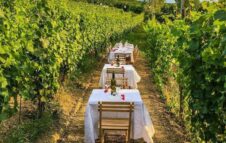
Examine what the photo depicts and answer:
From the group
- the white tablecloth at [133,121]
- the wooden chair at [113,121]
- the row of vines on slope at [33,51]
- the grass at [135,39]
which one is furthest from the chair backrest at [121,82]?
the grass at [135,39]

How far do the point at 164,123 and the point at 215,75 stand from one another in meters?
4.16

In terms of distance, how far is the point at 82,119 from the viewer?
9.30 metres

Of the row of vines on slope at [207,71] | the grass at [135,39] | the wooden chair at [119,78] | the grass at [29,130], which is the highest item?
the row of vines on slope at [207,71]

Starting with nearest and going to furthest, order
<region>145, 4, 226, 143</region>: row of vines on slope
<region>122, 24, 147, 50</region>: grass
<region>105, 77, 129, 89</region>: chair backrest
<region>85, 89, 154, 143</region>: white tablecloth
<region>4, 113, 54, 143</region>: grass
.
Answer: <region>145, 4, 226, 143</region>: row of vines on slope → <region>4, 113, 54, 143</region>: grass → <region>85, 89, 154, 143</region>: white tablecloth → <region>105, 77, 129, 89</region>: chair backrest → <region>122, 24, 147, 50</region>: grass

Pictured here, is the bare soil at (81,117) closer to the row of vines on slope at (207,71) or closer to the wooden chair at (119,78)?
the wooden chair at (119,78)

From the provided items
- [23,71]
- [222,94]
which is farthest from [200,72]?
[23,71]

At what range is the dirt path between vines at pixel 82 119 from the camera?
8.02 meters

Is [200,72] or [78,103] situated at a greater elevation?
[200,72]

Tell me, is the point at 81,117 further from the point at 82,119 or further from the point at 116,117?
the point at 116,117

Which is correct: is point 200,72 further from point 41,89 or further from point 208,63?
point 41,89

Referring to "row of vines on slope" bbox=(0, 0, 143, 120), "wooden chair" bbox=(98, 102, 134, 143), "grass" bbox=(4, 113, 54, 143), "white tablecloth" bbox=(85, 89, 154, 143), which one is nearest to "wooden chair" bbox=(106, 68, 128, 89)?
"row of vines on slope" bbox=(0, 0, 143, 120)

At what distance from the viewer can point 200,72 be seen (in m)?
5.55

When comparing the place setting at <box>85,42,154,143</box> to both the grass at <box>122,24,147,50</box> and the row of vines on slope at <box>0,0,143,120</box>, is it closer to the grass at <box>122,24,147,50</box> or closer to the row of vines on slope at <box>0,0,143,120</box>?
the row of vines on slope at <box>0,0,143,120</box>

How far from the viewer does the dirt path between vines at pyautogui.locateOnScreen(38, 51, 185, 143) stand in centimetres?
802
